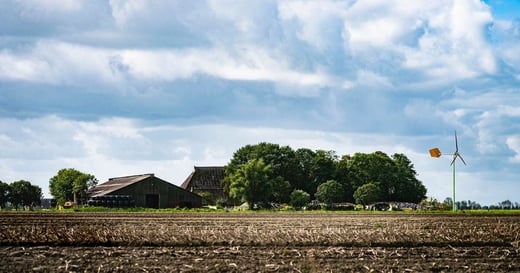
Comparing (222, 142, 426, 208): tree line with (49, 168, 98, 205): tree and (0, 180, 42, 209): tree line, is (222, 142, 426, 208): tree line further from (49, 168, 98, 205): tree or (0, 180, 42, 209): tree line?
(0, 180, 42, 209): tree line

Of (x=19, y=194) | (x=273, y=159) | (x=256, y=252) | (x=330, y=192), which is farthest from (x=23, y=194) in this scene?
(x=256, y=252)

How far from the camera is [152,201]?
11388cm

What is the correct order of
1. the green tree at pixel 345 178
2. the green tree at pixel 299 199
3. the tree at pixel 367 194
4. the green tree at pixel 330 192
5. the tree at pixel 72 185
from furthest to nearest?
the tree at pixel 72 185, the green tree at pixel 345 178, the green tree at pixel 330 192, the tree at pixel 367 194, the green tree at pixel 299 199

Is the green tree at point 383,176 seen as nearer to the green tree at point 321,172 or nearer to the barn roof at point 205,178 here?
the green tree at point 321,172

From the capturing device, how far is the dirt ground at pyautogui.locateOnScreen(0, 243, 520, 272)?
23797 millimetres

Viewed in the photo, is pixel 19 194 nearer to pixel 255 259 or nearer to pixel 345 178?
pixel 345 178

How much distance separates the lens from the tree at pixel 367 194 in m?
123

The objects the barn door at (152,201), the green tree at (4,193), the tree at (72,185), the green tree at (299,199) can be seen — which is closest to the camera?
the barn door at (152,201)

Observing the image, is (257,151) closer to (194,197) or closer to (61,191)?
(194,197)

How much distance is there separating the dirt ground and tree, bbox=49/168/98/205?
117208mm

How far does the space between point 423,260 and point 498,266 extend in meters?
2.84

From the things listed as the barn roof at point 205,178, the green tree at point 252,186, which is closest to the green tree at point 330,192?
the green tree at point 252,186

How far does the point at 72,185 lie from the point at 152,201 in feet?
155

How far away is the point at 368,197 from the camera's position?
123m
